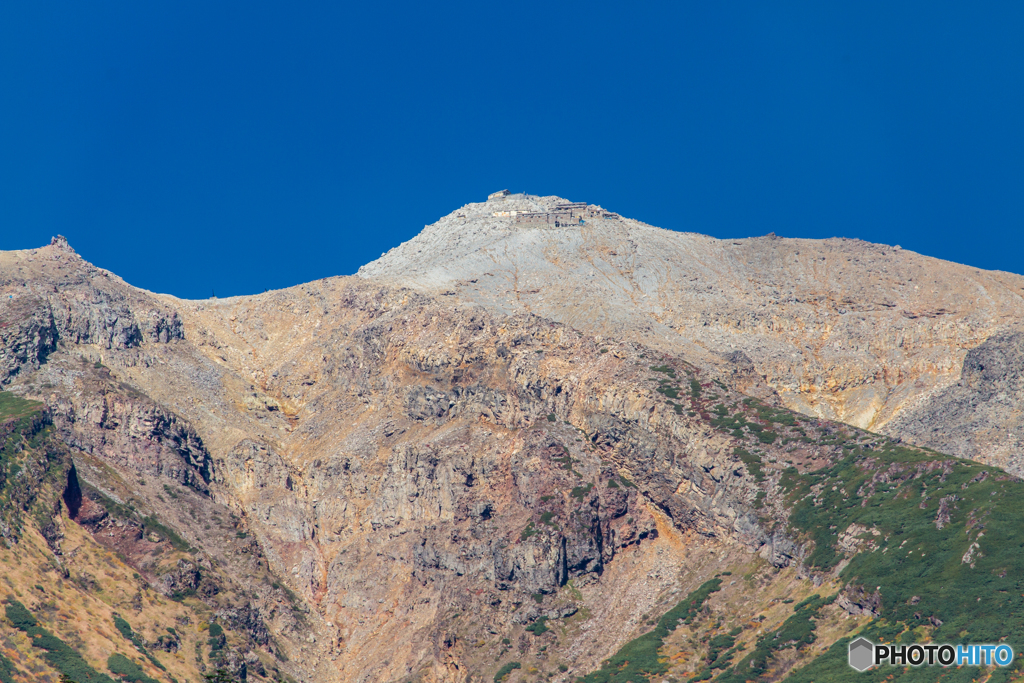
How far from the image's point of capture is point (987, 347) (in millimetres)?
181750

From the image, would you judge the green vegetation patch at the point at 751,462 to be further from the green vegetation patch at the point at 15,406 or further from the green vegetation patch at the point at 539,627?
the green vegetation patch at the point at 15,406

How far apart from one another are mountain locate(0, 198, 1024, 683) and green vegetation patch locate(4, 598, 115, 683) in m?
0.34

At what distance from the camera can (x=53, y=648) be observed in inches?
4700

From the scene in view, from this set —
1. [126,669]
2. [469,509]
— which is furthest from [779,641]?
[126,669]

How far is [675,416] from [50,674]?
282 feet

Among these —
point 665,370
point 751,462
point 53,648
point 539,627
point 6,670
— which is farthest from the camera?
point 665,370

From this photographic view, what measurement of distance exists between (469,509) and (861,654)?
6053 centimetres

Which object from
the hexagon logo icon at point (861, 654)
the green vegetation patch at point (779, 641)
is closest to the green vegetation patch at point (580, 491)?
the green vegetation patch at point (779, 641)

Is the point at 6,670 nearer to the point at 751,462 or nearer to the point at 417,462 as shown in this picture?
the point at 417,462

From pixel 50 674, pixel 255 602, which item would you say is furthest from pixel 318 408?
pixel 50 674

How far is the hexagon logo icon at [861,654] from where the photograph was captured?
357 ft

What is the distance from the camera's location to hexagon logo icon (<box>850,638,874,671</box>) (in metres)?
109

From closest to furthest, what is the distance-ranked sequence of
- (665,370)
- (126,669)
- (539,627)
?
(126,669), (539,627), (665,370)

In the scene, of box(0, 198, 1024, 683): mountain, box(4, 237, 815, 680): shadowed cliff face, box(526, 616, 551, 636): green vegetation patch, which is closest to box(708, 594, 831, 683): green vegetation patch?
box(0, 198, 1024, 683): mountain
